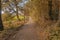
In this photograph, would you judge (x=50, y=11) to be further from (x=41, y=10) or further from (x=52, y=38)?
(x=52, y=38)

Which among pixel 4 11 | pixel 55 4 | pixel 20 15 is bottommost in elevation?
pixel 20 15

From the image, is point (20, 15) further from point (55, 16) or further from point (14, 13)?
point (55, 16)

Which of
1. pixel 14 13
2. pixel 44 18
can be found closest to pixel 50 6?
pixel 44 18

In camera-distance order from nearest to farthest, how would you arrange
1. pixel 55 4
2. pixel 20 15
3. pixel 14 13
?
pixel 55 4 → pixel 14 13 → pixel 20 15

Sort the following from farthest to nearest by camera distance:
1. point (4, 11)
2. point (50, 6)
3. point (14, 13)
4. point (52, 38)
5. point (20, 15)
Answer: point (20, 15), point (14, 13), point (4, 11), point (50, 6), point (52, 38)

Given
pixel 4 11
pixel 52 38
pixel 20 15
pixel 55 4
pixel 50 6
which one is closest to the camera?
pixel 52 38

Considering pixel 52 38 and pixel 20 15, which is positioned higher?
pixel 52 38

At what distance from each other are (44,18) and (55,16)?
148 centimetres

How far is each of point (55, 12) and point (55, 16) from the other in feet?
1.82

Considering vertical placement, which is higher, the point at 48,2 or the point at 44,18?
the point at 48,2

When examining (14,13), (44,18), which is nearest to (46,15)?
(44,18)

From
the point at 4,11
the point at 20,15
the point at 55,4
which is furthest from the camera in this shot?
the point at 20,15

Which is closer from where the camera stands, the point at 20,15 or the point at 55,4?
the point at 55,4

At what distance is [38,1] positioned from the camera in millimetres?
19141
